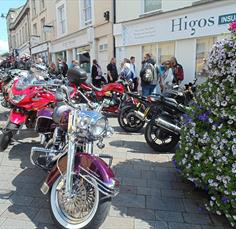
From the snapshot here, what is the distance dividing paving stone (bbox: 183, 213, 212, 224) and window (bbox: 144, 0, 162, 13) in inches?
329

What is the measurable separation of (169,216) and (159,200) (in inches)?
12.1

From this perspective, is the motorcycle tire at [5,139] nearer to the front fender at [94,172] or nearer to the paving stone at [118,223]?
the front fender at [94,172]

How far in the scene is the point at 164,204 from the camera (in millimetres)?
2773

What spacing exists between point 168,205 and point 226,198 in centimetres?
70

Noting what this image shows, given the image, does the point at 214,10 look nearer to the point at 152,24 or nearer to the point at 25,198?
the point at 152,24

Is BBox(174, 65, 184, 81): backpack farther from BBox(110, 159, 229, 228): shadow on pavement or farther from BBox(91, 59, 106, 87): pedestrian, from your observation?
BBox(110, 159, 229, 228): shadow on pavement

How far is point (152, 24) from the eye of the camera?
9.41 metres

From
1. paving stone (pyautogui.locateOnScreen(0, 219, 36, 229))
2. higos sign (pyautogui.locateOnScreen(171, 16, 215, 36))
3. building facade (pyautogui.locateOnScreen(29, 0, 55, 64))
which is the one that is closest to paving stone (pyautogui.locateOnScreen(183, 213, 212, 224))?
paving stone (pyautogui.locateOnScreen(0, 219, 36, 229))

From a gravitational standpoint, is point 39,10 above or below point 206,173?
above

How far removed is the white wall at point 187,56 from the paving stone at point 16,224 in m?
7.28

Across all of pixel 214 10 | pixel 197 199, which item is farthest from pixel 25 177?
pixel 214 10

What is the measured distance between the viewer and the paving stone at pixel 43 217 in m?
2.42

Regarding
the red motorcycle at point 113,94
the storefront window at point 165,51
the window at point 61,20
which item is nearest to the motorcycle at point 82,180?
the red motorcycle at point 113,94

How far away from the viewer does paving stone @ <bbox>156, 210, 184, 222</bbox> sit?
8.21ft
